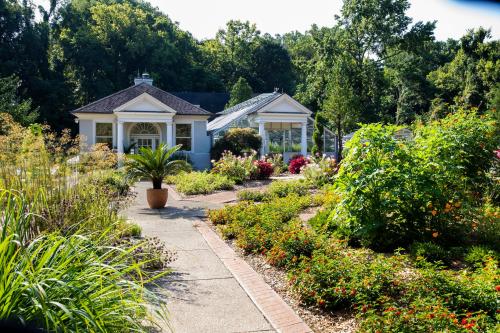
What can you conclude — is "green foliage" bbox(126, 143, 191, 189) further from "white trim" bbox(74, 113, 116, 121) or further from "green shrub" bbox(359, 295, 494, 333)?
"white trim" bbox(74, 113, 116, 121)

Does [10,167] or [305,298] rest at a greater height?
[10,167]

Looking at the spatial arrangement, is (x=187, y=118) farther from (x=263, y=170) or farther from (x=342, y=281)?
(x=342, y=281)

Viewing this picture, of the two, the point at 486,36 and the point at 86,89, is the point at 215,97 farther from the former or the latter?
the point at 486,36

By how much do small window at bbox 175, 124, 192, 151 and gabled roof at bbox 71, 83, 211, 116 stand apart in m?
1.06

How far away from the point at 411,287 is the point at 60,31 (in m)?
46.3

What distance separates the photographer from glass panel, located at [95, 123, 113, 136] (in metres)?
27.2

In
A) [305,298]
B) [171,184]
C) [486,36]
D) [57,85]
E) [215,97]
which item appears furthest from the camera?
[215,97]

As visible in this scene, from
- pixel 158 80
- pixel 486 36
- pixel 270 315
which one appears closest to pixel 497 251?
pixel 270 315

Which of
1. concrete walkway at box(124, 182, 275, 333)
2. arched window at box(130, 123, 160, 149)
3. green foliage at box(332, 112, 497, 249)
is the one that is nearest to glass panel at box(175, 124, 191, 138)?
arched window at box(130, 123, 160, 149)

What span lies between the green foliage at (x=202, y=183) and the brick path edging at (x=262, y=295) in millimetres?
8329

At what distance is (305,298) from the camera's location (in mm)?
5086

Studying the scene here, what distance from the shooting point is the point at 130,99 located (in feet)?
90.6

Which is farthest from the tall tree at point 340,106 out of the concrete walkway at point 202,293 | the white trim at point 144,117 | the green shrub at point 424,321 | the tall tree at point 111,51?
the green shrub at point 424,321

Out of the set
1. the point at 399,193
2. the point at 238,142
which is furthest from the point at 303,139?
the point at 399,193
